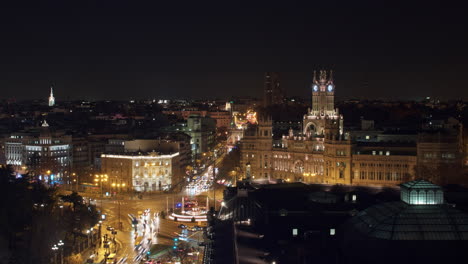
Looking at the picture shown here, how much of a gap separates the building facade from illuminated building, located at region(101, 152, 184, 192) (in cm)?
903

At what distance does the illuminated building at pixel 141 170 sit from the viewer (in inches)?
2554

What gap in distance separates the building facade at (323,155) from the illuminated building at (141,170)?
9.03 meters

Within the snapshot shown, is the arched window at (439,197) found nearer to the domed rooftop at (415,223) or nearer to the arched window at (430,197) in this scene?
→ the arched window at (430,197)

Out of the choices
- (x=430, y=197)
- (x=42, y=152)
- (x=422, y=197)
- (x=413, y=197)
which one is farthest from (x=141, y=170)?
(x=430, y=197)

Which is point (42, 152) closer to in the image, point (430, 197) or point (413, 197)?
point (413, 197)

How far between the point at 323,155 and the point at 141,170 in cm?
1889

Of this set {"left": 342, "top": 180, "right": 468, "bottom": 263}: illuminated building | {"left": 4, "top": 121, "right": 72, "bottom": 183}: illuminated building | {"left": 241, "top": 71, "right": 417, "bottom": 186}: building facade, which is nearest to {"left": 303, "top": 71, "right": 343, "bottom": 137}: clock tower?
{"left": 241, "top": 71, "right": 417, "bottom": 186}: building facade

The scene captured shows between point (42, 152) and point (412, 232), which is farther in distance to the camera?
point (42, 152)

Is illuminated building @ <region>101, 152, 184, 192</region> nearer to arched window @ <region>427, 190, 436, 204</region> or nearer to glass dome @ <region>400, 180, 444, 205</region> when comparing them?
glass dome @ <region>400, 180, 444, 205</region>

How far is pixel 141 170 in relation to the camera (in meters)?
65.1

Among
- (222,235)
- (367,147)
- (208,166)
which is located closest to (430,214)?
(222,235)

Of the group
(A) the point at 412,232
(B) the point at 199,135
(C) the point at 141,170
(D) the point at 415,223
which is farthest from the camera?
(B) the point at 199,135

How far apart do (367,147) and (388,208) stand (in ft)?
104

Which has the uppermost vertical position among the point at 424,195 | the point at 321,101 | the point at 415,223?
the point at 321,101
